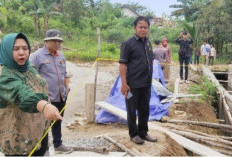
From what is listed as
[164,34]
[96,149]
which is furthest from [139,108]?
[164,34]

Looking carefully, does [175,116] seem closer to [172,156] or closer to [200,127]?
[200,127]

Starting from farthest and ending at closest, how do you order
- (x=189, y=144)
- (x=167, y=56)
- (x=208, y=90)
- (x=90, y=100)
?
(x=167, y=56), (x=208, y=90), (x=90, y=100), (x=189, y=144)

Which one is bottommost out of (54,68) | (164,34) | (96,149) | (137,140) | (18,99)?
(96,149)

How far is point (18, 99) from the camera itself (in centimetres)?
206

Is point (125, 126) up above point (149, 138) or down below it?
below

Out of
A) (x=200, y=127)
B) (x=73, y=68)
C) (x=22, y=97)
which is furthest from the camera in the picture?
(x=73, y=68)

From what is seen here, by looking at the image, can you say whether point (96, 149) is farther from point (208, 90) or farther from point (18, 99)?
point (208, 90)

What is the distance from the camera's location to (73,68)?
55.9ft

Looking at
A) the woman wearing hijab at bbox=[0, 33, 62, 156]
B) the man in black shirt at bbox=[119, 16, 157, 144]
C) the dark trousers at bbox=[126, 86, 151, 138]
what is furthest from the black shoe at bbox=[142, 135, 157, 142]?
the woman wearing hijab at bbox=[0, 33, 62, 156]

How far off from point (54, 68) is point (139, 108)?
1.33 meters

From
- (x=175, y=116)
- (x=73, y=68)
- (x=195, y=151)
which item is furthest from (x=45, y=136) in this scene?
(x=73, y=68)

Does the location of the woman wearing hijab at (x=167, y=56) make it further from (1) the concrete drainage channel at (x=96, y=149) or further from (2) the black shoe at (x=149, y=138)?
(1) the concrete drainage channel at (x=96, y=149)

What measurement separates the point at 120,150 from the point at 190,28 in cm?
1939

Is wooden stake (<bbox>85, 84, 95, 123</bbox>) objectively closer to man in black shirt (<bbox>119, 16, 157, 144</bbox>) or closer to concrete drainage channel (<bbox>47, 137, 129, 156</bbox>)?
concrete drainage channel (<bbox>47, 137, 129, 156</bbox>)
